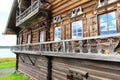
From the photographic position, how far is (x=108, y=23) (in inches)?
278

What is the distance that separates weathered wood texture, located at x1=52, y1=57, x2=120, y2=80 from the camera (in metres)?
5.61

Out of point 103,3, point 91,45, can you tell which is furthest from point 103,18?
point 91,45

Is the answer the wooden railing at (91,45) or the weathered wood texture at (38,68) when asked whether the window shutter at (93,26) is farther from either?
the weathered wood texture at (38,68)

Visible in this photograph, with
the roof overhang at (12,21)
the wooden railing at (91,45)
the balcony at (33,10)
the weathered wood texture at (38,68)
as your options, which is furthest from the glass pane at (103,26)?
the roof overhang at (12,21)

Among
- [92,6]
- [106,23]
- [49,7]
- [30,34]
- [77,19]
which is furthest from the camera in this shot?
[30,34]

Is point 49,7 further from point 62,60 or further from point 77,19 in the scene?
point 62,60

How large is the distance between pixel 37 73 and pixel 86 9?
23.7ft

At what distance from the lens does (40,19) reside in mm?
13664

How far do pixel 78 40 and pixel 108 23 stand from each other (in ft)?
5.14

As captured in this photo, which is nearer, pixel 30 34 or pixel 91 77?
pixel 91 77

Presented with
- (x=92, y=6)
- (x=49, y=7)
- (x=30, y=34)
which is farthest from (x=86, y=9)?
(x=30, y=34)

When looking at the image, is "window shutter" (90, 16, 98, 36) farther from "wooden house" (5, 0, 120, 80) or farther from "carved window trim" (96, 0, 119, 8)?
"carved window trim" (96, 0, 119, 8)

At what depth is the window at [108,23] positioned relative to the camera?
6785 millimetres

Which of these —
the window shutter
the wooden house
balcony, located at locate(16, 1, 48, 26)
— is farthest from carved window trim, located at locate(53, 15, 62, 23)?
the window shutter
